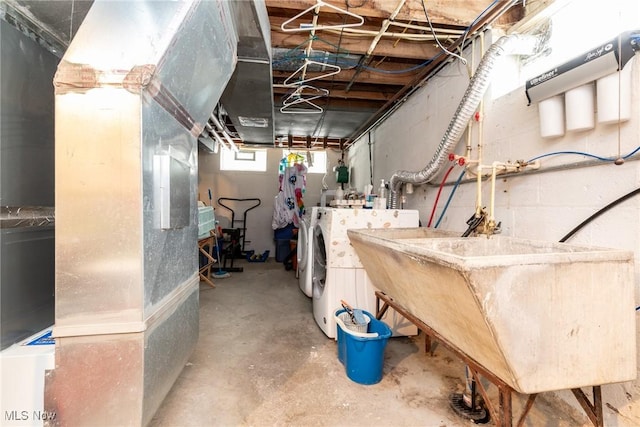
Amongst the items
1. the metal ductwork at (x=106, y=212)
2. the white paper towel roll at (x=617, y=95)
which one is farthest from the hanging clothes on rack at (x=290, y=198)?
the white paper towel roll at (x=617, y=95)

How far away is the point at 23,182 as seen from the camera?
1342 millimetres

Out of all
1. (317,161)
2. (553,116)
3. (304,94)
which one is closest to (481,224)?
(553,116)

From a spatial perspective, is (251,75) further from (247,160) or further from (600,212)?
(247,160)

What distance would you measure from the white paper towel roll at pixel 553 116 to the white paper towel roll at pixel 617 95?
0.69 feet

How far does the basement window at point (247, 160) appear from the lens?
18.8 ft

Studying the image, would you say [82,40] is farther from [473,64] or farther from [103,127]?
[473,64]

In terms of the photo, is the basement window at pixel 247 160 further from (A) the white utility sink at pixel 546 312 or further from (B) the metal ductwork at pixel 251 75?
(A) the white utility sink at pixel 546 312

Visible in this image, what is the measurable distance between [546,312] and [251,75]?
246cm

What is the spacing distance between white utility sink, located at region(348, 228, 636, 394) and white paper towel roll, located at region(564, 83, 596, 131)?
693 mm

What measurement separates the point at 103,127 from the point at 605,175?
→ 86.4 inches

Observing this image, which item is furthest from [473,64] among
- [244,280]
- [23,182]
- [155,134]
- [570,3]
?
[244,280]

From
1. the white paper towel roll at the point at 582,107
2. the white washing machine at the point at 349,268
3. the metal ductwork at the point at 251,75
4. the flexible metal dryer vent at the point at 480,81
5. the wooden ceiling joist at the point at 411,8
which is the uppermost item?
the wooden ceiling joist at the point at 411,8

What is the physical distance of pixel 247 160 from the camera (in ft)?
19.1

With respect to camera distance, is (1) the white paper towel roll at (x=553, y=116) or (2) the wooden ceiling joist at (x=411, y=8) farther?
(2) the wooden ceiling joist at (x=411, y=8)
